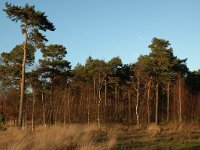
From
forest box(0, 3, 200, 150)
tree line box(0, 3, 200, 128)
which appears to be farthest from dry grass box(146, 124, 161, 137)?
tree line box(0, 3, 200, 128)

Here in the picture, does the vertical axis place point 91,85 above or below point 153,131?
above

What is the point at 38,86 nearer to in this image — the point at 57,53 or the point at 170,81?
the point at 57,53

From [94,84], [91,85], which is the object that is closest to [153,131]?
[94,84]

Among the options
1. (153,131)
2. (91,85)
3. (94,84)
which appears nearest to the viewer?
(153,131)

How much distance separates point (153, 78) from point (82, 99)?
45.3ft

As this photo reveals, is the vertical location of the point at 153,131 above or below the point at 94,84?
below

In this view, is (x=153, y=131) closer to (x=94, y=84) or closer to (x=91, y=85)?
(x=94, y=84)

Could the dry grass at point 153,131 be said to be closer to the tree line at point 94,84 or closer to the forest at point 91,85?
the forest at point 91,85

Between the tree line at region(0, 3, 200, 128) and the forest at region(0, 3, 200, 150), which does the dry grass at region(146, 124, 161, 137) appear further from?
the tree line at region(0, 3, 200, 128)

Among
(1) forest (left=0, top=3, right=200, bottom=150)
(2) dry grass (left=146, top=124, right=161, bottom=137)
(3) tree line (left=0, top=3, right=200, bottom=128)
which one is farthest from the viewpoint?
(3) tree line (left=0, top=3, right=200, bottom=128)

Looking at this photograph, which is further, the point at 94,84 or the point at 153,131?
the point at 94,84

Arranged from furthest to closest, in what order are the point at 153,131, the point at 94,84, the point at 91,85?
the point at 91,85, the point at 94,84, the point at 153,131

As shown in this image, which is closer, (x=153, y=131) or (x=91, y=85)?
(x=153, y=131)

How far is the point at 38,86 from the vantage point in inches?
1801
